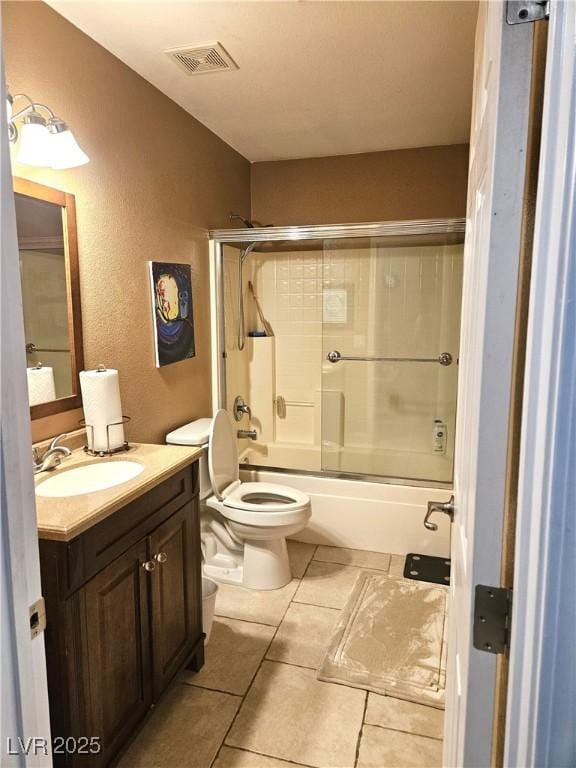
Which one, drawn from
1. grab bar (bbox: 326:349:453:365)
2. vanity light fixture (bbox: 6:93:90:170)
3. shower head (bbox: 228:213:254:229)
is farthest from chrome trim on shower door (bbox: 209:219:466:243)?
vanity light fixture (bbox: 6:93:90:170)

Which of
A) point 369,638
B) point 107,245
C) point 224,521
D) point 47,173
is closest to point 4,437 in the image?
point 47,173

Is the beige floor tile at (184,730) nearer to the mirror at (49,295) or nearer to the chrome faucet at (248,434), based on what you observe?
the mirror at (49,295)

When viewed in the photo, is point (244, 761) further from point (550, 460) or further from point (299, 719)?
point (550, 460)

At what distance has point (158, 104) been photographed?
94.8 inches

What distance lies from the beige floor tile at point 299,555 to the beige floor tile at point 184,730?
97cm

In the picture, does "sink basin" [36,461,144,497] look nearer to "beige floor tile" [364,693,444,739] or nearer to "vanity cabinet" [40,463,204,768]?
"vanity cabinet" [40,463,204,768]

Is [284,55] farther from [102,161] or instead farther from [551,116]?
[551,116]

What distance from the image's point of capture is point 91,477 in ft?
5.90

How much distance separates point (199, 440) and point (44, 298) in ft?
3.40

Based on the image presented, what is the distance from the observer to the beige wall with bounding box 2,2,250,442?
1.75 m

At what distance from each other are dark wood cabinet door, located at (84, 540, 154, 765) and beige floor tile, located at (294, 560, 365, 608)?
3.55 feet

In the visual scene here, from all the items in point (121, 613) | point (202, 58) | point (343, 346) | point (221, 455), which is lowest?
point (121, 613)

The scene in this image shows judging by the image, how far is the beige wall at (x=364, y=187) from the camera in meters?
3.28

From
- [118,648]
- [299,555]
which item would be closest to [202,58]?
[118,648]
